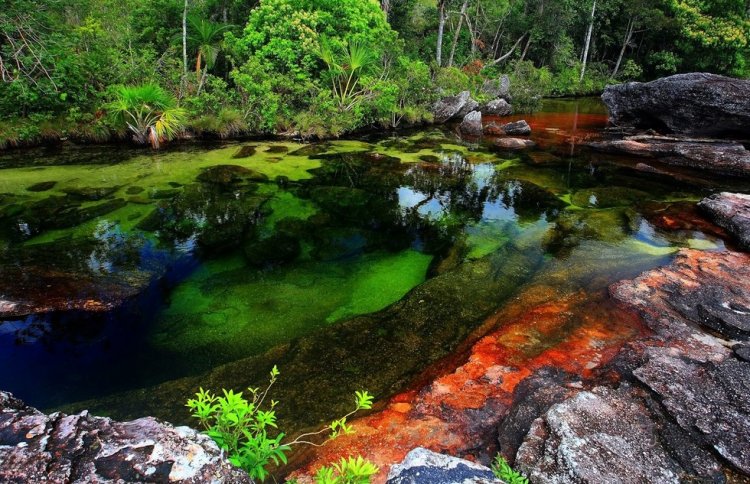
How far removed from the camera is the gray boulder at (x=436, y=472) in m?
1.54

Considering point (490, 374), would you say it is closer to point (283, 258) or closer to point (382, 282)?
point (382, 282)

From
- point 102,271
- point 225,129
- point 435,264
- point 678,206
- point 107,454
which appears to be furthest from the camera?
point 225,129

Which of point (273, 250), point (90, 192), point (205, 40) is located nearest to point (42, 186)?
point (90, 192)

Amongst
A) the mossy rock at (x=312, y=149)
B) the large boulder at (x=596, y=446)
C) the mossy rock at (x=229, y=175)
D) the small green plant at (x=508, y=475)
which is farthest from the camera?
the mossy rock at (x=312, y=149)

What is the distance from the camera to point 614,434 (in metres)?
2.35

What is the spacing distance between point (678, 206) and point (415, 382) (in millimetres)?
6383

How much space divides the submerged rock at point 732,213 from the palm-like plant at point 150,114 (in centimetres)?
1055

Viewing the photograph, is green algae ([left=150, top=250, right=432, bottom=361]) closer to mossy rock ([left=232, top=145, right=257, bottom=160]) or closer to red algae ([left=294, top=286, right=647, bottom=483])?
red algae ([left=294, top=286, right=647, bottom=483])

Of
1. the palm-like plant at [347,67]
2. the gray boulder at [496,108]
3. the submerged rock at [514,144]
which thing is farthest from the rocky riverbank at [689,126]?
the palm-like plant at [347,67]

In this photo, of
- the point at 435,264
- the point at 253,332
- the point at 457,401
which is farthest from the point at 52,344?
the point at 435,264

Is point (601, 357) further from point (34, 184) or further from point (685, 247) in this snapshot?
point (34, 184)

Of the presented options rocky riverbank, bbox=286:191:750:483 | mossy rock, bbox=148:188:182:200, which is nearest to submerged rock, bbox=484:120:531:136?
mossy rock, bbox=148:188:182:200

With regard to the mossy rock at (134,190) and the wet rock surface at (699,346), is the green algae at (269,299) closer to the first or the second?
the wet rock surface at (699,346)

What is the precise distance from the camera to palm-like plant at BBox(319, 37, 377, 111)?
37.7 ft
